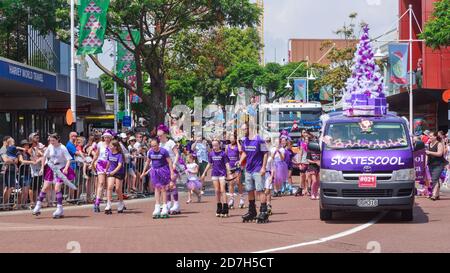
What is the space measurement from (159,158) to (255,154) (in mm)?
2394

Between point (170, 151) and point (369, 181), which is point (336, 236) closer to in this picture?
point (369, 181)

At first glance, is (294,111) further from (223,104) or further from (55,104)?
(223,104)

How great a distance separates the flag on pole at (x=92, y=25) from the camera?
24.6 metres

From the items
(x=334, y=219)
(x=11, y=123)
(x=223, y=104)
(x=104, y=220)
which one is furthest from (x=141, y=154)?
(x=223, y=104)

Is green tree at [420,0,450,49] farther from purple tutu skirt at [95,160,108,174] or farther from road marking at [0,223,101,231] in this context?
road marking at [0,223,101,231]

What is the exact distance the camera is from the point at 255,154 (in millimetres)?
15484

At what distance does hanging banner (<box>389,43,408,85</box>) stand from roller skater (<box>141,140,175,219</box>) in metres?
25.9

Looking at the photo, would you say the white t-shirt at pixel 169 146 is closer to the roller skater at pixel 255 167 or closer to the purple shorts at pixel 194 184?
the roller skater at pixel 255 167

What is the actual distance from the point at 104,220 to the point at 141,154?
7300mm

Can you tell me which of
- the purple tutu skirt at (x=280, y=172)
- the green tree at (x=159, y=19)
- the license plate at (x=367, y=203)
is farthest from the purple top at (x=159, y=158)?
the green tree at (x=159, y=19)

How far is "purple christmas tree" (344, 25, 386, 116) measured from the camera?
16.3 metres

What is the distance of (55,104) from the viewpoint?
4100 cm

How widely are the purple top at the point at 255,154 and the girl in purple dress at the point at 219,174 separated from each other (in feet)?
4.84

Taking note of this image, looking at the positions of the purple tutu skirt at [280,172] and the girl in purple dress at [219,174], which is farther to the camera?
the purple tutu skirt at [280,172]
